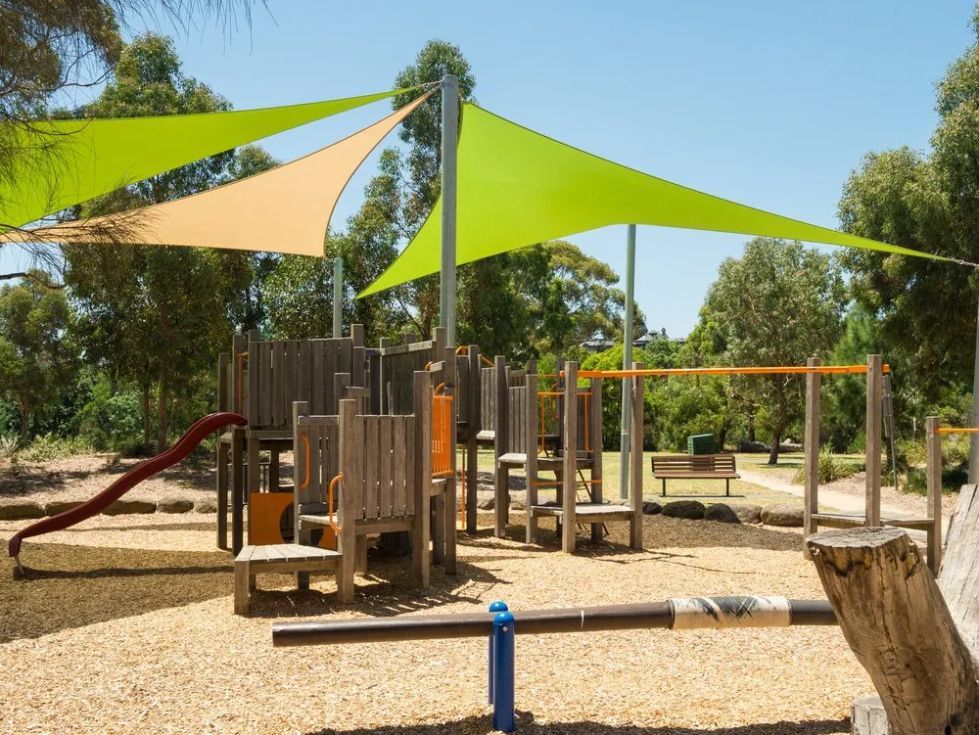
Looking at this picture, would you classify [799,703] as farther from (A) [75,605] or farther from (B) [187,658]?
(A) [75,605]

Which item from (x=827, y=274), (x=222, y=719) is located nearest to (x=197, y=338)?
(x=222, y=719)

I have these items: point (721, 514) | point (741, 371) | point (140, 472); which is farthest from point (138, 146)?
point (721, 514)

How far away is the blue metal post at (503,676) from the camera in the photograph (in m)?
3.59

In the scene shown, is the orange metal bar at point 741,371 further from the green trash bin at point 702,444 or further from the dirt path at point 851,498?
the green trash bin at point 702,444

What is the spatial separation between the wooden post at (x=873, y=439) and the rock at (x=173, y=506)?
844 cm

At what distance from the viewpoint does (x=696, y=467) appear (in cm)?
1608

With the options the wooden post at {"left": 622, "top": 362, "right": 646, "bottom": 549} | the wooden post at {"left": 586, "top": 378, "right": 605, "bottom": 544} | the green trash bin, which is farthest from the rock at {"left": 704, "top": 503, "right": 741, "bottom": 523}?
the green trash bin

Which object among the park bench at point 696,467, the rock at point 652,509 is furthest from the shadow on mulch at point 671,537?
the park bench at point 696,467

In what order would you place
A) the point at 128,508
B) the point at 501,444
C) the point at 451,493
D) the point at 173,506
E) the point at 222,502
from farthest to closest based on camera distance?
the point at 173,506 → the point at 128,508 → the point at 501,444 → the point at 222,502 → the point at 451,493

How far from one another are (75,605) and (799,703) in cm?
474

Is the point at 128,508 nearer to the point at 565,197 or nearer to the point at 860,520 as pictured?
the point at 565,197

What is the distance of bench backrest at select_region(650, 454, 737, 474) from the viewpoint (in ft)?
52.3

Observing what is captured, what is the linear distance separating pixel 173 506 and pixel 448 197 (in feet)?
20.1

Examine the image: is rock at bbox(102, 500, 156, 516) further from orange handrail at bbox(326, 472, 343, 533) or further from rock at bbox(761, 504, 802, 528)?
rock at bbox(761, 504, 802, 528)
